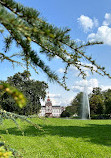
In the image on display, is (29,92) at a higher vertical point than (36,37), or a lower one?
higher

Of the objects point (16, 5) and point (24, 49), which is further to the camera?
point (24, 49)

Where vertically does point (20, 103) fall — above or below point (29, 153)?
above

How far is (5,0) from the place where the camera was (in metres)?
0.93

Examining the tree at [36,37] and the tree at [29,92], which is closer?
the tree at [36,37]

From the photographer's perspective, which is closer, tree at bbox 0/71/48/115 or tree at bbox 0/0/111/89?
tree at bbox 0/0/111/89

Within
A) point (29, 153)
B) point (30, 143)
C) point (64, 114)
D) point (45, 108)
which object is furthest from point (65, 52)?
point (45, 108)

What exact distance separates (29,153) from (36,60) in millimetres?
7119

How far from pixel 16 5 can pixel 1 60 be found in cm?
78

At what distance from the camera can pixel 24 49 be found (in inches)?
46.1

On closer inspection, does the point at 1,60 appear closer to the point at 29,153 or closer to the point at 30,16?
the point at 30,16

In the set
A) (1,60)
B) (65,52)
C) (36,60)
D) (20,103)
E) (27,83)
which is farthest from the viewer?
(27,83)

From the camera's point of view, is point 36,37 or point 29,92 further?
point 29,92

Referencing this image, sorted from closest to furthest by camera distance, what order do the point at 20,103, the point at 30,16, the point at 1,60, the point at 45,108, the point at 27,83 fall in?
1. the point at 20,103
2. the point at 30,16
3. the point at 1,60
4. the point at 27,83
5. the point at 45,108

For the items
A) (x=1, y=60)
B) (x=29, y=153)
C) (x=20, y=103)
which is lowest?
(x=29, y=153)
